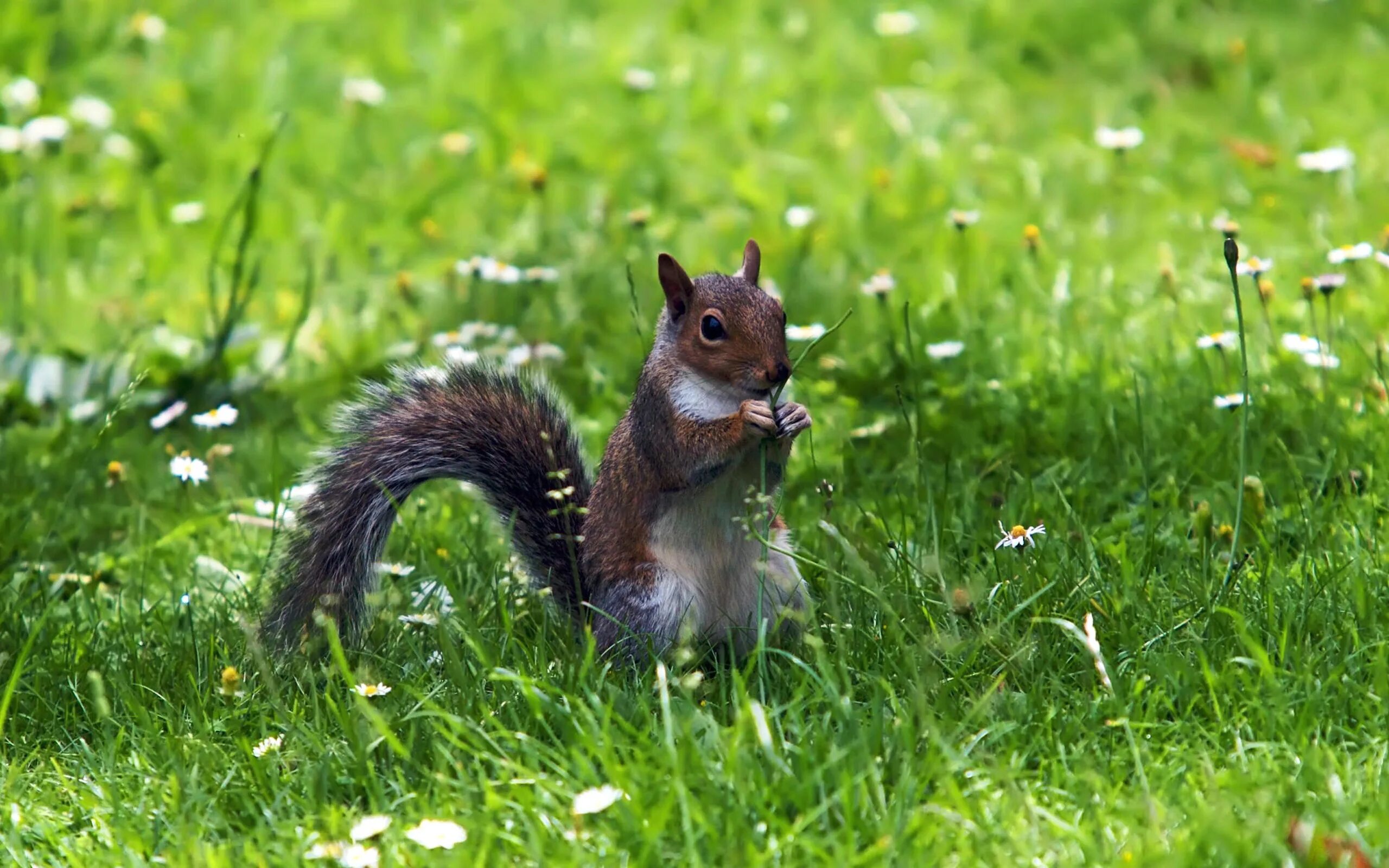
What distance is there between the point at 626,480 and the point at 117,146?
379 cm

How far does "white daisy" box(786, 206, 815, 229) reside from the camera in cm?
492

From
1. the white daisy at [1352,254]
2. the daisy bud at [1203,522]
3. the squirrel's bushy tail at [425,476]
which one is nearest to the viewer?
the squirrel's bushy tail at [425,476]

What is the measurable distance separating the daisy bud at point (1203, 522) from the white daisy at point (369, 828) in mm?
1547

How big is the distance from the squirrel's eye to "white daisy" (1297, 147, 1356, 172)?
263 centimetres

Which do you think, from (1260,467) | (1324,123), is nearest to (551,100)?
(1324,123)

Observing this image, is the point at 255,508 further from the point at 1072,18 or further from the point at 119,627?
the point at 1072,18

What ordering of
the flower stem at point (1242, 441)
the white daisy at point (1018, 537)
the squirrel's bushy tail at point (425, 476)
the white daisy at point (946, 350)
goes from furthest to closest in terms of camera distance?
the white daisy at point (946, 350), the squirrel's bushy tail at point (425, 476), the white daisy at point (1018, 537), the flower stem at point (1242, 441)

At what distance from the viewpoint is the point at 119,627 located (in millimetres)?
2980

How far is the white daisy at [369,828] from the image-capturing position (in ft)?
7.13

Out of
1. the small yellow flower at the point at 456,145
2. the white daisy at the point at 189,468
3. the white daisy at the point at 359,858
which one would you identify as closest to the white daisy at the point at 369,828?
the white daisy at the point at 359,858

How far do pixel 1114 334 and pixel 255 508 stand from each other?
205 cm

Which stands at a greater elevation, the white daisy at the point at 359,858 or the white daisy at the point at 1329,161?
the white daisy at the point at 359,858

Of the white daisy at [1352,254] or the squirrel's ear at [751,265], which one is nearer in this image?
the squirrel's ear at [751,265]

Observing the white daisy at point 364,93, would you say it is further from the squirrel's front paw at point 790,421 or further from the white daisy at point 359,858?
the white daisy at point 359,858
